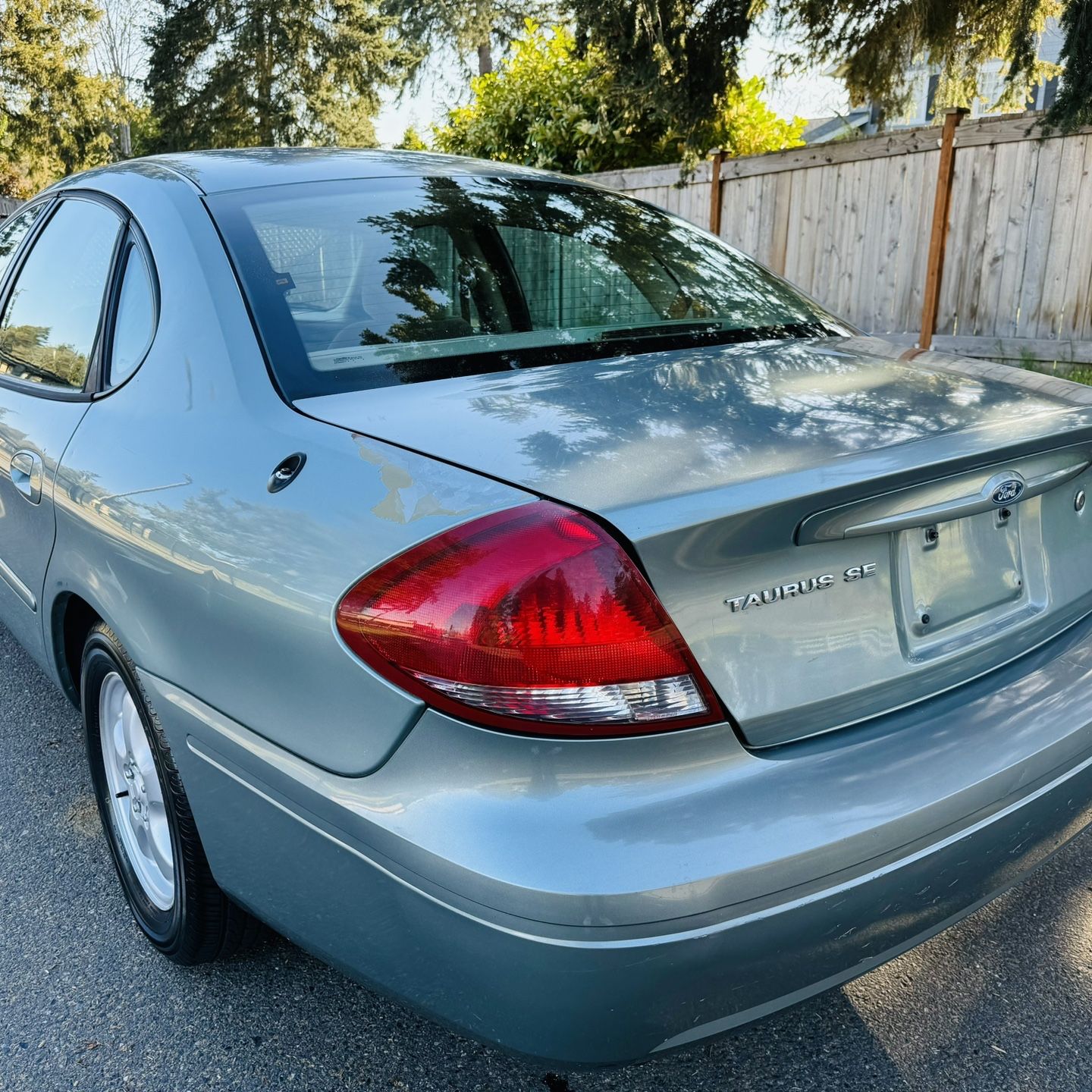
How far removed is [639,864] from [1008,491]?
0.86m

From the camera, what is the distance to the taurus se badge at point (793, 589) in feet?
4.65

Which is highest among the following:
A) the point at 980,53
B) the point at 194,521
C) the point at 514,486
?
the point at 980,53

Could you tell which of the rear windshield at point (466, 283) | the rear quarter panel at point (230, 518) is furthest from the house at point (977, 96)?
the rear quarter panel at point (230, 518)

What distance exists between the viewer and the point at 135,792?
2299 millimetres

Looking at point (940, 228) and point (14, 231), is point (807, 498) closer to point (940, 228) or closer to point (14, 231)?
point (14, 231)

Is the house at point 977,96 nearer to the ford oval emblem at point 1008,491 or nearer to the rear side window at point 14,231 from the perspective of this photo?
the ford oval emblem at point 1008,491

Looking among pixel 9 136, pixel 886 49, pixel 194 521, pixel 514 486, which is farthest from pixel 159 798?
pixel 9 136

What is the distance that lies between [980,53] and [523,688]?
7.58m

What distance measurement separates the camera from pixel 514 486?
1422 mm

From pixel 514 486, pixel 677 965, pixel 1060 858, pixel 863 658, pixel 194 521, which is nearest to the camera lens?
pixel 677 965

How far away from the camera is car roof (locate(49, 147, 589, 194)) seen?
232 centimetres

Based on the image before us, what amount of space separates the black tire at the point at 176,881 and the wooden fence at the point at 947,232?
243 inches

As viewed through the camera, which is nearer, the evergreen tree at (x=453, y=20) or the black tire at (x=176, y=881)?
the black tire at (x=176, y=881)

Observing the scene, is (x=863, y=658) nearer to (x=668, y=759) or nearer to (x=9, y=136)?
(x=668, y=759)
